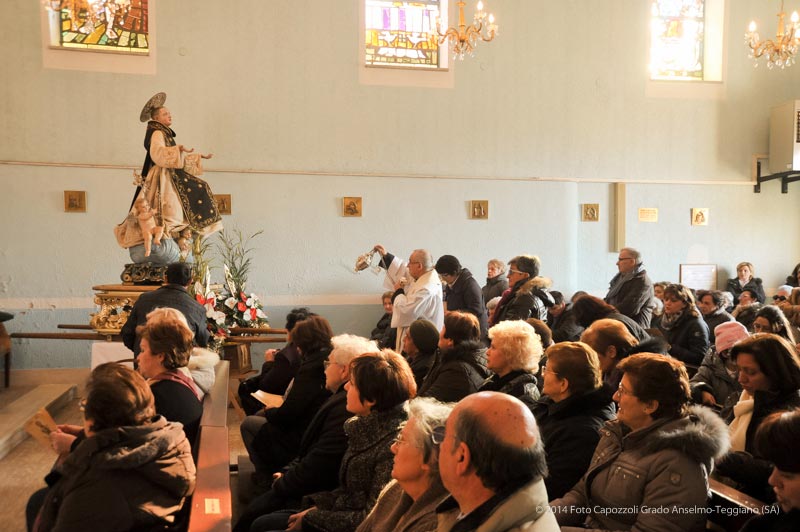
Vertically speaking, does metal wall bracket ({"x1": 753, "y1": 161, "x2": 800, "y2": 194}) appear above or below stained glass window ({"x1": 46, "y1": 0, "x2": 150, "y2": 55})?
below

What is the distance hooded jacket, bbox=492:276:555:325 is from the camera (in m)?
6.43

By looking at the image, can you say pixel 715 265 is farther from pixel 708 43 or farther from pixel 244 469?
pixel 244 469

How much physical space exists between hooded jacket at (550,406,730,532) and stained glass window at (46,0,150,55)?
851 cm

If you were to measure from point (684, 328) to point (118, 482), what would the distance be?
4.49m

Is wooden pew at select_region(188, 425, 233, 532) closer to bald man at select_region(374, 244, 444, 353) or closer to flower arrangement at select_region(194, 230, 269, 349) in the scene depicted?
bald man at select_region(374, 244, 444, 353)

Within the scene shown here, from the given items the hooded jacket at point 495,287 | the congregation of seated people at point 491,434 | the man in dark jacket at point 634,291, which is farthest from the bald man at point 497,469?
the hooded jacket at point 495,287

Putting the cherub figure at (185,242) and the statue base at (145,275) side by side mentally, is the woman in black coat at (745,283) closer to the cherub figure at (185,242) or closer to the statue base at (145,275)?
the cherub figure at (185,242)

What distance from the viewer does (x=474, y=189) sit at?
1045 centimetres

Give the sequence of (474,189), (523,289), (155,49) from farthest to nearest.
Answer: (474,189) < (155,49) < (523,289)

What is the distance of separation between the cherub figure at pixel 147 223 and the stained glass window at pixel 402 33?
4528 mm

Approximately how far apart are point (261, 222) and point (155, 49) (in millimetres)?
2514

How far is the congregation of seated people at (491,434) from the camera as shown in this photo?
185 cm

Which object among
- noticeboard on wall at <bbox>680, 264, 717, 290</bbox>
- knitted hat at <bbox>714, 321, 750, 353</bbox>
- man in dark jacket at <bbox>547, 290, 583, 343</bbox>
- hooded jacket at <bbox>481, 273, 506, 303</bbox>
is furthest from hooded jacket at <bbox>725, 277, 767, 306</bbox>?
Answer: knitted hat at <bbox>714, 321, 750, 353</bbox>

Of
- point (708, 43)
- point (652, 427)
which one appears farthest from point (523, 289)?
point (708, 43)
